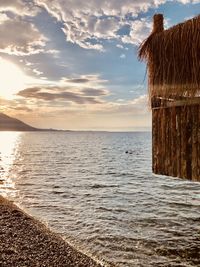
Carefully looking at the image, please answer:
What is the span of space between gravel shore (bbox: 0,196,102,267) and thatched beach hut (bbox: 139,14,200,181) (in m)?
3.93

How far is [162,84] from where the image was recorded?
8.83m

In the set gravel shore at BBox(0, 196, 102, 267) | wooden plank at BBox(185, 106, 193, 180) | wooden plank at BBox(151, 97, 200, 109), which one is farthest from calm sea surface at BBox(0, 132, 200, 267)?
wooden plank at BBox(151, 97, 200, 109)

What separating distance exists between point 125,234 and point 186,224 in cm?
344

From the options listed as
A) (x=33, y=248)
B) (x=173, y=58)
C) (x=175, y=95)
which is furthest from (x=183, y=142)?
(x=33, y=248)

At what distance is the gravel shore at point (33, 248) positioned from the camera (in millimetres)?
9406

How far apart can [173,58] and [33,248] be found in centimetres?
737

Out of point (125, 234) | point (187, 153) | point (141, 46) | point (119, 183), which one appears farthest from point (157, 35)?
point (119, 183)

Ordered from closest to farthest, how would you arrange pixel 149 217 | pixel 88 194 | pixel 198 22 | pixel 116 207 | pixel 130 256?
pixel 198 22
pixel 130 256
pixel 149 217
pixel 116 207
pixel 88 194

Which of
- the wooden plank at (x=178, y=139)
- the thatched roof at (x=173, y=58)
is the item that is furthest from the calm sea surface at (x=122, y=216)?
the thatched roof at (x=173, y=58)

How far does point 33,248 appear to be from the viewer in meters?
10.6

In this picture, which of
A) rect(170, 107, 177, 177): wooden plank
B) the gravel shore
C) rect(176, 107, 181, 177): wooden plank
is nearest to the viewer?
rect(176, 107, 181, 177): wooden plank

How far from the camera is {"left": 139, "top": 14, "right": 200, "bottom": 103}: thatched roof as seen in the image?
8.00 m

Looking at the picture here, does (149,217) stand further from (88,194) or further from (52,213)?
(88,194)

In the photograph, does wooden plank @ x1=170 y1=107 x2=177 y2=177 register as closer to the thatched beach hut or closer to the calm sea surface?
the thatched beach hut
